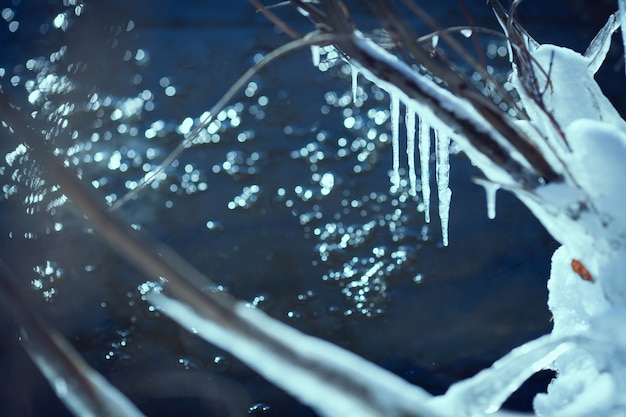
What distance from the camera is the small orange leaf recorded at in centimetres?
111

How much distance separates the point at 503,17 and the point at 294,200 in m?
2.16

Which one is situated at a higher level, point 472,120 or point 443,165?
point 443,165

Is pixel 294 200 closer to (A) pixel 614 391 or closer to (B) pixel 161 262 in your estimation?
(A) pixel 614 391

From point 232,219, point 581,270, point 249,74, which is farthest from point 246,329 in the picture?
point 232,219

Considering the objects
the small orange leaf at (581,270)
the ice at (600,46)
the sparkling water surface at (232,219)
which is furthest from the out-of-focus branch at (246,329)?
the sparkling water surface at (232,219)

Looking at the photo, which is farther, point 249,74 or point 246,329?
point 249,74

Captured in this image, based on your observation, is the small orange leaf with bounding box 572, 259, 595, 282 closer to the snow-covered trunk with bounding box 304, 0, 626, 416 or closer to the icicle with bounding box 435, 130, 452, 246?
the snow-covered trunk with bounding box 304, 0, 626, 416

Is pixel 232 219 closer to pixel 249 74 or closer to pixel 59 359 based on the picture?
pixel 249 74

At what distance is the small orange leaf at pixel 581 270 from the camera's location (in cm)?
111

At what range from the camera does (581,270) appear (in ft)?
3.70

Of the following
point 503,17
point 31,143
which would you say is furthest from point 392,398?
point 503,17

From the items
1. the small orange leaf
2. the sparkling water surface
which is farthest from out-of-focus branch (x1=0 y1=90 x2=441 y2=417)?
the sparkling water surface

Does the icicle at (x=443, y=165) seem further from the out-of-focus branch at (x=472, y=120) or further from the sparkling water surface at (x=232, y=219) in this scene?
the sparkling water surface at (x=232, y=219)

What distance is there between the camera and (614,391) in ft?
3.16
